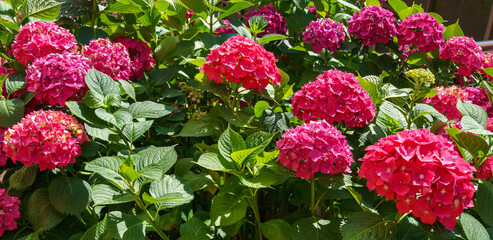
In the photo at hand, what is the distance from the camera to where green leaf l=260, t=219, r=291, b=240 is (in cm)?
151

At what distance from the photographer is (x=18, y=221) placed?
5.42 ft

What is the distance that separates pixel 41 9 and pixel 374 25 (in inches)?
61.6

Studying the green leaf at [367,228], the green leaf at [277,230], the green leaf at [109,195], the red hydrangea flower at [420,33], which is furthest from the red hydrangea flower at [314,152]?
the red hydrangea flower at [420,33]

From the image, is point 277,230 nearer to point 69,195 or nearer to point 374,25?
point 69,195

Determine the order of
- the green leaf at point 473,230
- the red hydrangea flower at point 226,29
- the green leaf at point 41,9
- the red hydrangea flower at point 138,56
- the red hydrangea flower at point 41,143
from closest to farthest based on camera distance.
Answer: the green leaf at point 473,230, the red hydrangea flower at point 41,143, the green leaf at point 41,9, the red hydrangea flower at point 138,56, the red hydrangea flower at point 226,29

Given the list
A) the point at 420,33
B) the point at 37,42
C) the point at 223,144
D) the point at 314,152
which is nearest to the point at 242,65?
the point at 223,144

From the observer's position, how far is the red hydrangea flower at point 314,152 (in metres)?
1.33

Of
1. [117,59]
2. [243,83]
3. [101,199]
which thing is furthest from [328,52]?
[101,199]

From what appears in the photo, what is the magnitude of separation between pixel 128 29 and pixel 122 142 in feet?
2.74

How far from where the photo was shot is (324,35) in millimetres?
2195

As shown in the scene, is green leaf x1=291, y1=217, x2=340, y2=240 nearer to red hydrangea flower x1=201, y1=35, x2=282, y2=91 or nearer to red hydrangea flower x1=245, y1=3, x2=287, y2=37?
red hydrangea flower x1=201, y1=35, x2=282, y2=91

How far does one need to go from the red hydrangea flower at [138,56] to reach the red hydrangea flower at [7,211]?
2.62ft

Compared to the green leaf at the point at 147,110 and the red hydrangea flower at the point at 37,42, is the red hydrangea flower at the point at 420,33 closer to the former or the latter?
the green leaf at the point at 147,110

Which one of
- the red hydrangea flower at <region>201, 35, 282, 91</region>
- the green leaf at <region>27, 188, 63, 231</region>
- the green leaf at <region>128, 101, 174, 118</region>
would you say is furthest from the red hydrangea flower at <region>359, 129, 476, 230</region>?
the green leaf at <region>27, 188, 63, 231</region>
